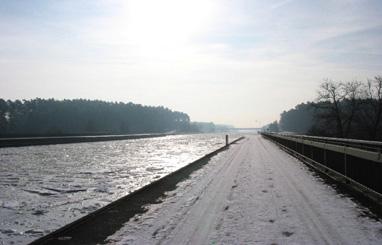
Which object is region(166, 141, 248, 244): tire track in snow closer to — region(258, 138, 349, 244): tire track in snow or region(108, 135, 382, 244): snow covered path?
region(108, 135, 382, 244): snow covered path

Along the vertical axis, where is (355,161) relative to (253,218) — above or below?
above

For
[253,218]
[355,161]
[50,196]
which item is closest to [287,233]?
[253,218]

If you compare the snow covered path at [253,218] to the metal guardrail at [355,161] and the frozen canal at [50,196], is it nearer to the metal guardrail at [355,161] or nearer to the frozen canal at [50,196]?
the metal guardrail at [355,161]

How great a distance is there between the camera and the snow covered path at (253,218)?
6898 millimetres

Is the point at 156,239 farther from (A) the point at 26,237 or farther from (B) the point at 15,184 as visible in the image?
(B) the point at 15,184

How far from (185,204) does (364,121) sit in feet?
240

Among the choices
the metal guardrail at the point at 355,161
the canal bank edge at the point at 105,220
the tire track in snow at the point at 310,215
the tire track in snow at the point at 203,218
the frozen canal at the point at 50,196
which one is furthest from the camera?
the metal guardrail at the point at 355,161

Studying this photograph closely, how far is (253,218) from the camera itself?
8.43 m

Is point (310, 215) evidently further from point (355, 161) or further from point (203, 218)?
point (355, 161)

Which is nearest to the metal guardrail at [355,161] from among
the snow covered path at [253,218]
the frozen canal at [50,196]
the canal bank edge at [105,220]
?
the snow covered path at [253,218]

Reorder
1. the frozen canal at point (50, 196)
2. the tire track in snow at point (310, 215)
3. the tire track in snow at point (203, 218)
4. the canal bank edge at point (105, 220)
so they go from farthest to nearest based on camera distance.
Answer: the frozen canal at point (50, 196), the canal bank edge at point (105, 220), the tire track in snow at point (203, 218), the tire track in snow at point (310, 215)

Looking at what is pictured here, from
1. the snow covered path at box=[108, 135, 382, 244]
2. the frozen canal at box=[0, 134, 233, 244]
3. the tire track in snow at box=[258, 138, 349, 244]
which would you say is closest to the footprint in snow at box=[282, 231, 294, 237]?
the snow covered path at box=[108, 135, 382, 244]

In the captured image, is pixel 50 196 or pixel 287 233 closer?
pixel 287 233

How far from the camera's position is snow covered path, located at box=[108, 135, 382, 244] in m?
6.90
